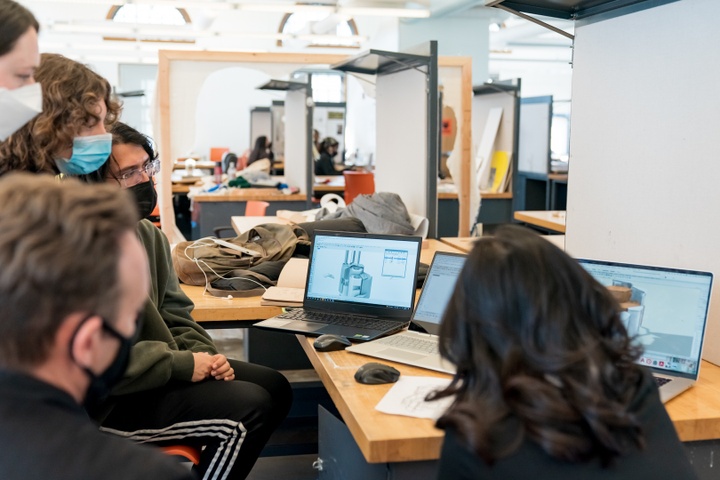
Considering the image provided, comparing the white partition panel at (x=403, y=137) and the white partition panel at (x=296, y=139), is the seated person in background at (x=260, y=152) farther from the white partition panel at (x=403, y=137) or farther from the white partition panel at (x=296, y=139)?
the white partition panel at (x=403, y=137)

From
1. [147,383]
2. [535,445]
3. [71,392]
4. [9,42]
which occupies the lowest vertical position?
[147,383]

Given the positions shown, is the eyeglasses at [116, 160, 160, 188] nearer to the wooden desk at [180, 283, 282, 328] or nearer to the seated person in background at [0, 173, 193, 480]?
the wooden desk at [180, 283, 282, 328]

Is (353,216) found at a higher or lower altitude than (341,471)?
higher

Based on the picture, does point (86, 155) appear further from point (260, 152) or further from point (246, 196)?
point (260, 152)

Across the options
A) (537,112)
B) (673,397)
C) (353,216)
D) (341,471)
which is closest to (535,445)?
(673,397)

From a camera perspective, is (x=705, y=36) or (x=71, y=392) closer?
(x=71, y=392)

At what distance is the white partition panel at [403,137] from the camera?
3920 mm

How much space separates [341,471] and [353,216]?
1.84 metres

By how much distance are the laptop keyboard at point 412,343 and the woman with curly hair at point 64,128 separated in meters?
0.95

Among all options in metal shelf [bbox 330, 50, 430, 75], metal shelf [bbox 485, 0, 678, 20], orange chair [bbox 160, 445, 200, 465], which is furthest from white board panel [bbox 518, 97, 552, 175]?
orange chair [bbox 160, 445, 200, 465]

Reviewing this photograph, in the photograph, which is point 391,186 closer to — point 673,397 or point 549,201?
point 673,397

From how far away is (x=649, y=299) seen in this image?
1934 millimetres

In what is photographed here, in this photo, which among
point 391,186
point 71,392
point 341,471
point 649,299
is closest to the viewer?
point 71,392

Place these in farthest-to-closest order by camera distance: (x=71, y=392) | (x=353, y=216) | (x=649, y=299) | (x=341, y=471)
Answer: (x=353, y=216) < (x=341, y=471) < (x=649, y=299) < (x=71, y=392)
